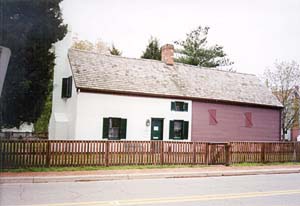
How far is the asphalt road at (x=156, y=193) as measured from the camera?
18.7 ft

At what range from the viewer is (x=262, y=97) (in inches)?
757

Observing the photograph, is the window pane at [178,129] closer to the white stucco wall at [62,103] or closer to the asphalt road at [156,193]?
the white stucco wall at [62,103]

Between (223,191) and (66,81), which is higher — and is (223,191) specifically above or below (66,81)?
below

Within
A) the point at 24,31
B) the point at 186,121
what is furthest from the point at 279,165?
the point at 24,31

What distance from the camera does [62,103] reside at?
→ 15.9 meters

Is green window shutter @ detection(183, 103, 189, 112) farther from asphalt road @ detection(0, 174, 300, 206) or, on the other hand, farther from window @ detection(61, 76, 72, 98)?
asphalt road @ detection(0, 174, 300, 206)

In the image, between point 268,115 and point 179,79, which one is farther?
point 268,115

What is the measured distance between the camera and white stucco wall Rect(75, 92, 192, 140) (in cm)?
1390

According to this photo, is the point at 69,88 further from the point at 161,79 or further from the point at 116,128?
the point at 161,79

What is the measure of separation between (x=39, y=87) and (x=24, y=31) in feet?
10.8


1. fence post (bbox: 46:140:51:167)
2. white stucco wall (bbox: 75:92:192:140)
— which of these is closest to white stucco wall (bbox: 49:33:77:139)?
white stucco wall (bbox: 75:92:192:140)

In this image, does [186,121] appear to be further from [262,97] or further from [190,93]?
[262,97]

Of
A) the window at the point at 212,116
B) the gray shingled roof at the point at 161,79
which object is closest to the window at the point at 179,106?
the gray shingled roof at the point at 161,79

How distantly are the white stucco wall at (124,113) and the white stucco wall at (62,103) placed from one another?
0.48m
